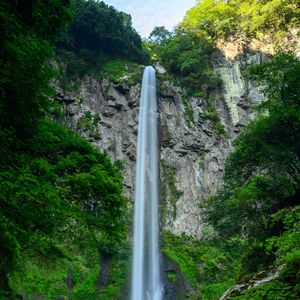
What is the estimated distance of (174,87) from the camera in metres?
30.6

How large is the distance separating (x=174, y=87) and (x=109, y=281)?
1669 cm

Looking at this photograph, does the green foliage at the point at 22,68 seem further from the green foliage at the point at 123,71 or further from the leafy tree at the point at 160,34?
the leafy tree at the point at 160,34

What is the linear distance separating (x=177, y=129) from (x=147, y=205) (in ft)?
21.7

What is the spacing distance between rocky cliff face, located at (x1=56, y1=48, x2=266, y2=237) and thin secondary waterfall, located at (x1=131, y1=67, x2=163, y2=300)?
544 millimetres

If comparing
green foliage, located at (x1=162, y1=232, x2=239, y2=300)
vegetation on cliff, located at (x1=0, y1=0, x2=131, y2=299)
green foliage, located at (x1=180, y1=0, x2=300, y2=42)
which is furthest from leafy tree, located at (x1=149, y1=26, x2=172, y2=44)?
vegetation on cliff, located at (x1=0, y1=0, x2=131, y2=299)

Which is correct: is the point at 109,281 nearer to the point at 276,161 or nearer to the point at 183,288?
the point at 183,288

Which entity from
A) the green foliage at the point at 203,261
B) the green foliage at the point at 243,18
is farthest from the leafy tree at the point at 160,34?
the green foliage at the point at 203,261

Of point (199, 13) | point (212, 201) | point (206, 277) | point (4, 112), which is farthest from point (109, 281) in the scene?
point (199, 13)

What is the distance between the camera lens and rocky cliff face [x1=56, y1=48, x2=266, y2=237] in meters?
25.5

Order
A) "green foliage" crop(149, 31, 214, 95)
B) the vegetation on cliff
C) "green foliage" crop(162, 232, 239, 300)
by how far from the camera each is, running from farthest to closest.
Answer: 1. "green foliage" crop(149, 31, 214, 95)
2. "green foliage" crop(162, 232, 239, 300)
3. the vegetation on cliff

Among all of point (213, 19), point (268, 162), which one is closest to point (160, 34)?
point (213, 19)

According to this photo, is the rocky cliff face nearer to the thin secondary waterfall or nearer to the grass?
the thin secondary waterfall

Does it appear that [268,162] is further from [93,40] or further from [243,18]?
[243,18]

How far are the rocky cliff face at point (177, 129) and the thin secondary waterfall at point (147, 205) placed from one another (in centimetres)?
54
